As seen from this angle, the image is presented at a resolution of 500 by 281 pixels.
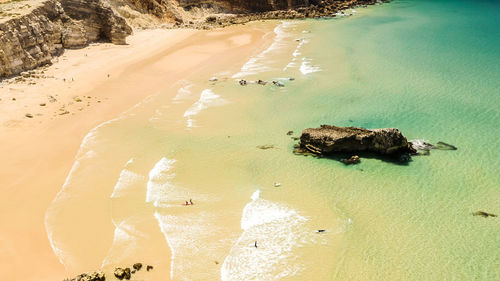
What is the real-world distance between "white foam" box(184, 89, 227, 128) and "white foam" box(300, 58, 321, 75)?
9.25m

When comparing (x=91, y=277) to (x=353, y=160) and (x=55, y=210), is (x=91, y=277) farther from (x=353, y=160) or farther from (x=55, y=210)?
(x=353, y=160)

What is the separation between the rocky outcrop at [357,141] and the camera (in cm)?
1884

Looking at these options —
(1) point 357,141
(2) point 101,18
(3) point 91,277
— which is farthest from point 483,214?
(2) point 101,18

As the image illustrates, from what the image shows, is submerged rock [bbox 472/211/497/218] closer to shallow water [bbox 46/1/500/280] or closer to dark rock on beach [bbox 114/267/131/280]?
shallow water [bbox 46/1/500/280]

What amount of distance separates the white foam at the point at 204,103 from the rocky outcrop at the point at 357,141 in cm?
832

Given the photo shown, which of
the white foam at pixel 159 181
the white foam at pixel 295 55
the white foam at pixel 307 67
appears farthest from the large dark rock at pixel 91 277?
the white foam at pixel 295 55

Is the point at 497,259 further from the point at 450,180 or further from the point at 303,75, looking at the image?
the point at 303,75

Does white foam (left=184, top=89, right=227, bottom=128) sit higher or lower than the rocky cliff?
lower

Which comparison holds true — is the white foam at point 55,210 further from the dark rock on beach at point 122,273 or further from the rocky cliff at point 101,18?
the rocky cliff at point 101,18

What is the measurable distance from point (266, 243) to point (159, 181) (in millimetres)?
6314

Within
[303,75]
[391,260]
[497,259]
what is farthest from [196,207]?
[303,75]

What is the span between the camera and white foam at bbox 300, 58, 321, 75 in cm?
3350

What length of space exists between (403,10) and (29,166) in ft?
203

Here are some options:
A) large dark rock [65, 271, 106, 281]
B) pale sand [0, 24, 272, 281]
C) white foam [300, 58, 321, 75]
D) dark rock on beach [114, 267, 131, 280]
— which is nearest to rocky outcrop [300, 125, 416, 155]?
dark rock on beach [114, 267, 131, 280]
